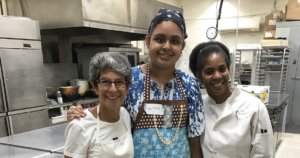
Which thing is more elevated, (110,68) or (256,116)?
(110,68)

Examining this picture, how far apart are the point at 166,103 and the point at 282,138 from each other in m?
3.61

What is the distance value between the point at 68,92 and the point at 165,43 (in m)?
2.12

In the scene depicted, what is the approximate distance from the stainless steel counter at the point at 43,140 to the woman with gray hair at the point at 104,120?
31cm

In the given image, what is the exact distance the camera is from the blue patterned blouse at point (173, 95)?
1.05m

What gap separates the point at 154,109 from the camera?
1034mm

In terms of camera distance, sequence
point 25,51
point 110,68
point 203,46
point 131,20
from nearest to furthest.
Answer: point 110,68 < point 203,46 < point 25,51 < point 131,20

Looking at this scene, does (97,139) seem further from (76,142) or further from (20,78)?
(20,78)

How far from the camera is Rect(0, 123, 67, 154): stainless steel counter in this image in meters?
1.18

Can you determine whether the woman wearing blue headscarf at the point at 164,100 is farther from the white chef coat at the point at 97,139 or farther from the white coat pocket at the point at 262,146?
the white coat pocket at the point at 262,146

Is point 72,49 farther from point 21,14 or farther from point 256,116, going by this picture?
point 256,116

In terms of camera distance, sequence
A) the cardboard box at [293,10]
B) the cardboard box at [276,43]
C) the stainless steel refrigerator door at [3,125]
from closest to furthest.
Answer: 1. the stainless steel refrigerator door at [3,125]
2. the cardboard box at [276,43]
3. the cardboard box at [293,10]

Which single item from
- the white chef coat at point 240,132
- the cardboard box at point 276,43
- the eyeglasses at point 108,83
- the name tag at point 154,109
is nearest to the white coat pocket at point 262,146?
the white chef coat at point 240,132

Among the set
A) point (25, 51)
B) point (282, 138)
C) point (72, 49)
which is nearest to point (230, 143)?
point (25, 51)

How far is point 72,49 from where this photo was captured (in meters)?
3.44
